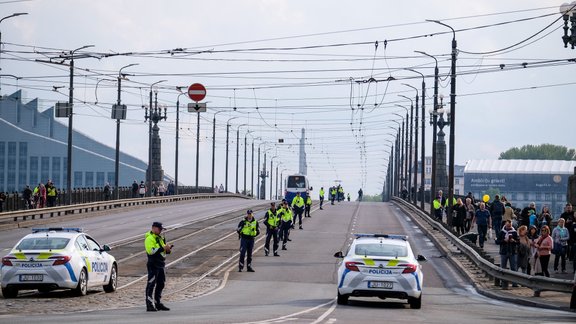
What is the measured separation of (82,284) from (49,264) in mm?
1109

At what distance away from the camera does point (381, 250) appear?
24.5 metres

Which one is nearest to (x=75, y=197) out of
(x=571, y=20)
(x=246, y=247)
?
(x=246, y=247)

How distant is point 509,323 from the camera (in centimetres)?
2091

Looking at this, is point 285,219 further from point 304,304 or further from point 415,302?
point 415,302

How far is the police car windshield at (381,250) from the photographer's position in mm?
→ 24339

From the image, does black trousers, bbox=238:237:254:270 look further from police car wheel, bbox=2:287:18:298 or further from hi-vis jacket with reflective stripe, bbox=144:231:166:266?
hi-vis jacket with reflective stripe, bbox=144:231:166:266

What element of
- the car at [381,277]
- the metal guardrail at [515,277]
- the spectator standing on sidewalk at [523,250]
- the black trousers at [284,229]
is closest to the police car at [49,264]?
the car at [381,277]

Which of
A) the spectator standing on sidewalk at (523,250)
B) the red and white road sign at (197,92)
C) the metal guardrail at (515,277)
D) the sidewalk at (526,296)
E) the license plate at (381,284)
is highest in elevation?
the red and white road sign at (197,92)

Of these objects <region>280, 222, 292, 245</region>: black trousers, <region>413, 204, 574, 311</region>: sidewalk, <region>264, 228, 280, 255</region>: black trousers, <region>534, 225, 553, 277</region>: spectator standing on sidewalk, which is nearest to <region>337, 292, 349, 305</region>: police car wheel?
<region>413, 204, 574, 311</region>: sidewalk

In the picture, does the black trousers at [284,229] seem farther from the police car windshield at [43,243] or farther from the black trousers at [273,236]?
the police car windshield at [43,243]

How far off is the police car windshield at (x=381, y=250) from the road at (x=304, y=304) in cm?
111

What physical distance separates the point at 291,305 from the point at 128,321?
5.82m

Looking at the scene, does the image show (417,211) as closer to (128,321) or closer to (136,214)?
(136,214)

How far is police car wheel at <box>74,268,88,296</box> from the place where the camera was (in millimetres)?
25198
